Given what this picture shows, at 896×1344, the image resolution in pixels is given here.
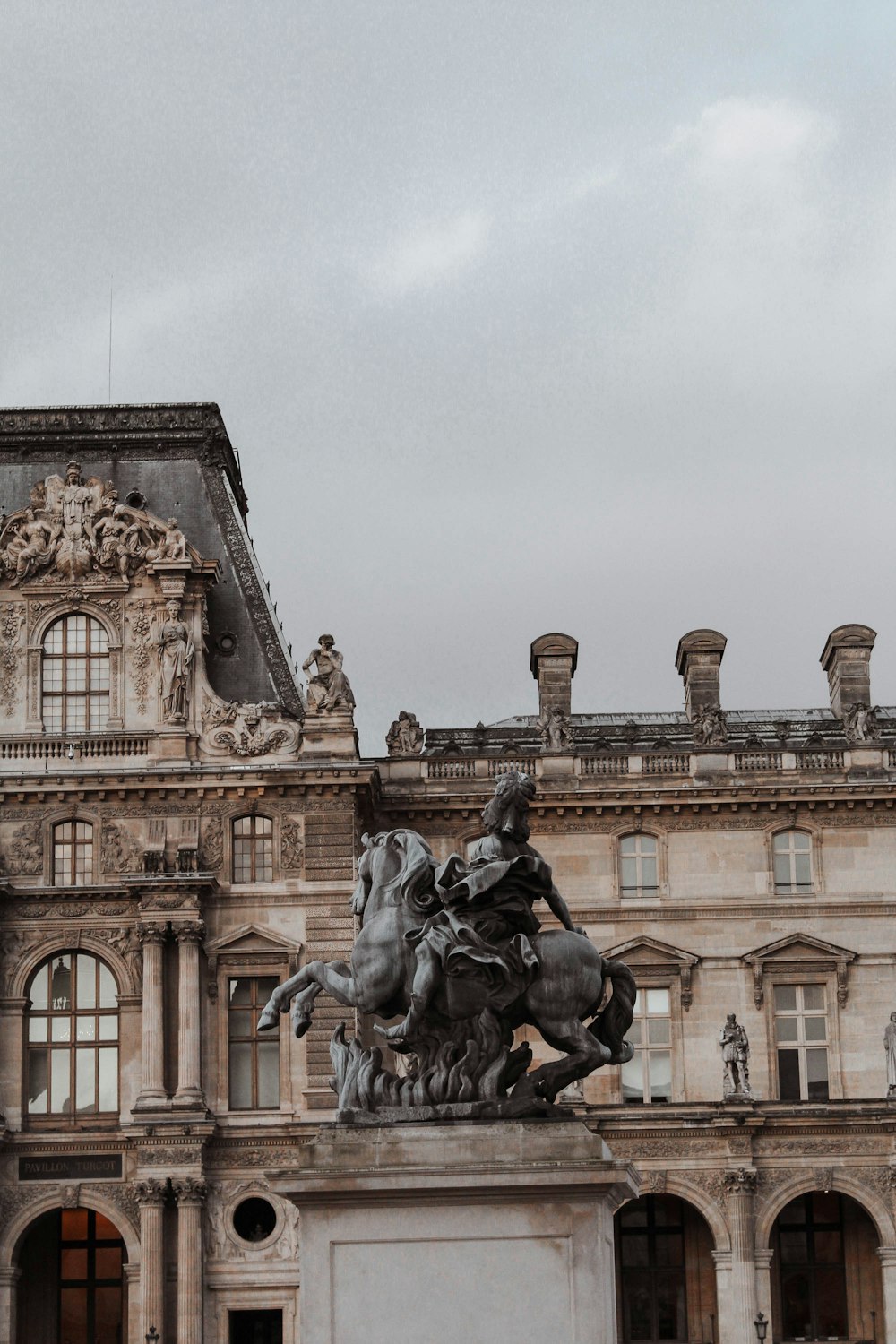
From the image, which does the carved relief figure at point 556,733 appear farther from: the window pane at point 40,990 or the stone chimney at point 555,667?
the window pane at point 40,990

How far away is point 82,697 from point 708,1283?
17.3 meters

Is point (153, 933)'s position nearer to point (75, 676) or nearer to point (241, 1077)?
point (241, 1077)

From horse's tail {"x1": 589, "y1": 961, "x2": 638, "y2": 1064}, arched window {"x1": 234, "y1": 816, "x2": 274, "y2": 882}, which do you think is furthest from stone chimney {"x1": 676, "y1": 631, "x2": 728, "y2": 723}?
horse's tail {"x1": 589, "y1": 961, "x2": 638, "y2": 1064}

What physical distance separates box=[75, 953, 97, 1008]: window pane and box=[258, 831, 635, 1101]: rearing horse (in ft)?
105

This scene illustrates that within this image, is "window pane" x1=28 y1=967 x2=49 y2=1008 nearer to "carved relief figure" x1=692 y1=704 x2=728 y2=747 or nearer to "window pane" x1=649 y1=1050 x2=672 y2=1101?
"window pane" x1=649 y1=1050 x2=672 y2=1101

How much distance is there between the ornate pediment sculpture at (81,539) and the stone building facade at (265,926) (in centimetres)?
7

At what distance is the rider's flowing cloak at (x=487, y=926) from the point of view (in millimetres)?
16406

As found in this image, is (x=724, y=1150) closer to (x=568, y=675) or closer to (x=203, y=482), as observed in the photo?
(x=568, y=675)

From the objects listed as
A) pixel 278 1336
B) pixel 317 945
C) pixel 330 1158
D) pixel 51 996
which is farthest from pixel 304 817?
pixel 330 1158

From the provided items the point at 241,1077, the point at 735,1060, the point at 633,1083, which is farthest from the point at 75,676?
the point at 735,1060

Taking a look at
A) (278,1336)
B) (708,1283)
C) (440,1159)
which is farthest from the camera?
(708,1283)

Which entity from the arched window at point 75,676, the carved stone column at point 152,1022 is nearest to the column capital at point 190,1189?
the carved stone column at point 152,1022

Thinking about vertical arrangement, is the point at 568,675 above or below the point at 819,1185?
above

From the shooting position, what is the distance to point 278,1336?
47062mm
